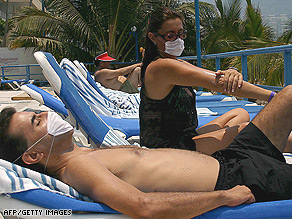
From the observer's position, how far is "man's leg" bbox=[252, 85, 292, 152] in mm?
2043

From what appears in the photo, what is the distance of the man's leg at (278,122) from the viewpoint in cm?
204

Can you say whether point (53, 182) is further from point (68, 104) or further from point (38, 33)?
point (38, 33)

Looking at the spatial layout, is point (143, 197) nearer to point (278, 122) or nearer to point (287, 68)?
point (278, 122)

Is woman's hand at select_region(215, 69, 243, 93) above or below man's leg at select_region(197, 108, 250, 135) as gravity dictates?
above

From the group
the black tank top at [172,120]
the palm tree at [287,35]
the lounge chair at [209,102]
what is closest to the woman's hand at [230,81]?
the black tank top at [172,120]

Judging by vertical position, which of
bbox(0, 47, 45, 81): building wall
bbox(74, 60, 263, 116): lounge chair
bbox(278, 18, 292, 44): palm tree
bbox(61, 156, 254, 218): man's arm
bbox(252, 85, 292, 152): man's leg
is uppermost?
bbox(252, 85, 292, 152): man's leg

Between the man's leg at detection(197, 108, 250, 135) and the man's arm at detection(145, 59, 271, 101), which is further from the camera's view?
the man's leg at detection(197, 108, 250, 135)

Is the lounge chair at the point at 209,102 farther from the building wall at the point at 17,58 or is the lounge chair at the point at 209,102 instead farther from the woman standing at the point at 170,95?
the building wall at the point at 17,58

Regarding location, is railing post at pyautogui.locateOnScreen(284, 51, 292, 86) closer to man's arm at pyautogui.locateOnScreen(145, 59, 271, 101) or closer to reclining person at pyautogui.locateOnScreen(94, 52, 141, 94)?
man's arm at pyautogui.locateOnScreen(145, 59, 271, 101)

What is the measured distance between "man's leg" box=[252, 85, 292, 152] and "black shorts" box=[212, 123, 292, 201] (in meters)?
0.04

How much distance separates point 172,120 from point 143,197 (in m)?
1.05

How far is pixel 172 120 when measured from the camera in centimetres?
243

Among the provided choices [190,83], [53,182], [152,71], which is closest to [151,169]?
[53,182]

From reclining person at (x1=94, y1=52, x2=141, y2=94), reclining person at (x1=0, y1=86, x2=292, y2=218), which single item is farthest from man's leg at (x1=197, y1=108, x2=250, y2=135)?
reclining person at (x1=94, y1=52, x2=141, y2=94)
